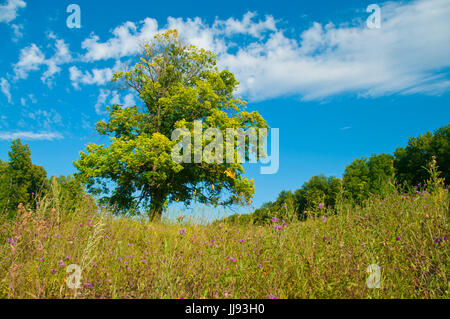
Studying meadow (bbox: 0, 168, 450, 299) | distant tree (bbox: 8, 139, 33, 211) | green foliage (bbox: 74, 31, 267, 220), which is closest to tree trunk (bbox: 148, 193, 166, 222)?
green foliage (bbox: 74, 31, 267, 220)

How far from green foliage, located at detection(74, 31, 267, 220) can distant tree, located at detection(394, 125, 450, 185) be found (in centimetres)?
2008

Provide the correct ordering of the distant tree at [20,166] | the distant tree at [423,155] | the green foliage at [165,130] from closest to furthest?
1. the green foliage at [165,130]
2. the distant tree at [423,155]
3. the distant tree at [20,166]

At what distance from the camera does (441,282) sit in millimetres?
3111

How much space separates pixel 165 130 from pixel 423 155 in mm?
29035

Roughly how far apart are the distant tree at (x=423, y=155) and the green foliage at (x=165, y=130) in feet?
65.9

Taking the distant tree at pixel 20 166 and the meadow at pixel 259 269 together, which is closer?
the meadow at pixel 259 269

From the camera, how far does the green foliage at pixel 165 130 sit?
51.8 ft

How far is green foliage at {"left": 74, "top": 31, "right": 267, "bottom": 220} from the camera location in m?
15.8

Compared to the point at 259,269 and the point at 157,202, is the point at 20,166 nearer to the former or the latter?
the point at 157,202

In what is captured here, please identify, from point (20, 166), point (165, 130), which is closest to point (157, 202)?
point (165, 130)

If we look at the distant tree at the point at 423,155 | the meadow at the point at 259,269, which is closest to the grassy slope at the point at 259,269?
the meadow at the point at 259,269

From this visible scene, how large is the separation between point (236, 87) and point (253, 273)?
62.7ft

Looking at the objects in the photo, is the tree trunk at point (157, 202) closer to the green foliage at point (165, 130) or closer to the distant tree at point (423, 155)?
the green foliage at point (165, 130)
